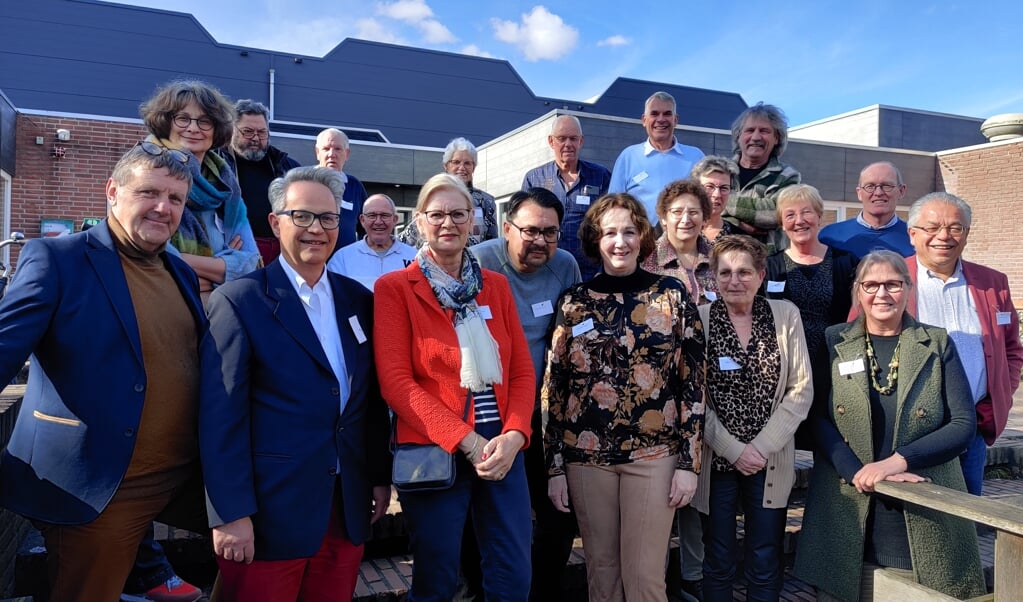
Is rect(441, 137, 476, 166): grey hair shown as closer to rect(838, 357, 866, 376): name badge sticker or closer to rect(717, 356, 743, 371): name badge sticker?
rect(717, 356, 743, 371): name badge sticker

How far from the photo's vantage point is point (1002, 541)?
222cm

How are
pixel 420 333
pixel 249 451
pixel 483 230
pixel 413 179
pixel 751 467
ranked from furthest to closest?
pixel 413 179 < pixel 483 230 < pixel 751 467 < pixel 420 333 < pixel 249 451

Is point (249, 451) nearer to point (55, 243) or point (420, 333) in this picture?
point (420, 333)

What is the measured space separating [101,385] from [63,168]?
457 inches

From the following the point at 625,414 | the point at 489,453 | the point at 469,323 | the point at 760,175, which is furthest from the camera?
the point at 760,175

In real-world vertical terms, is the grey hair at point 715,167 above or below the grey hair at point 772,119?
below

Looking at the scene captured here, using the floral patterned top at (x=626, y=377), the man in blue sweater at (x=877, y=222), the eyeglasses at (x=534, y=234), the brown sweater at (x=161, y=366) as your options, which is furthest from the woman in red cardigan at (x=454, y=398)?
the man in blue sweater at (x=877, y=222)

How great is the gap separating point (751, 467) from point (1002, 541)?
2.82 feet

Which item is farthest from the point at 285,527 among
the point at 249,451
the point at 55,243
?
the point at 55,243

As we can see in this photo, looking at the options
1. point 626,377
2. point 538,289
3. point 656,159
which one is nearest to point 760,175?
point 656,159

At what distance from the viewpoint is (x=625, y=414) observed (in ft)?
8.21

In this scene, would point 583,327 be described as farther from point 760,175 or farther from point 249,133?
point 249,133

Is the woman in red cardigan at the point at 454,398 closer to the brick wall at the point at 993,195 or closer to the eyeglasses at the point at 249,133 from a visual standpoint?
the eyeglasses at the point at 249,133

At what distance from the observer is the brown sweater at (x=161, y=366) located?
188cm
